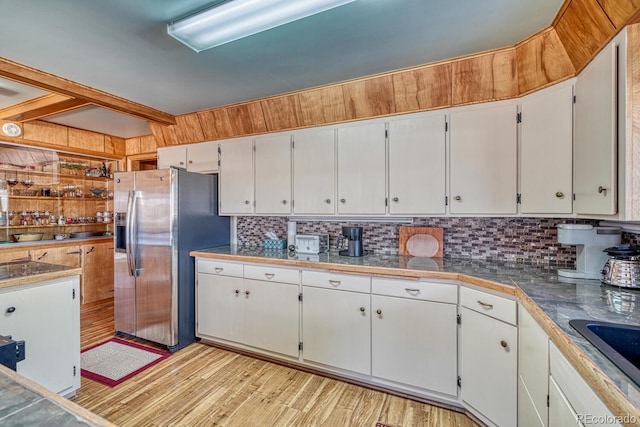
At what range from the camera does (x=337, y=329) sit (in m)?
2.37

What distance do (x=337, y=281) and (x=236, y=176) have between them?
5.39 ft

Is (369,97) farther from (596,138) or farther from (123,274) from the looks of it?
(123,274)

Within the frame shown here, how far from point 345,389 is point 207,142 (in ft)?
9.34

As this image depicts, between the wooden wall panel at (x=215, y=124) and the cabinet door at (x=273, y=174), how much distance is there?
1.40ft

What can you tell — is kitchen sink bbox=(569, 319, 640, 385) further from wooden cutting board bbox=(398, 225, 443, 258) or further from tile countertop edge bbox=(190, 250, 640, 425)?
wooden cutting board bbox=(398, 225, 443, 258)

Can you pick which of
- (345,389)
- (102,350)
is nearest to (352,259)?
(345,389)

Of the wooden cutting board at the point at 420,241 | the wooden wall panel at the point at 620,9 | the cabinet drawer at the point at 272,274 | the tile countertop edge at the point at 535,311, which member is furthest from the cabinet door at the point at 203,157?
the wooden wall panel at the point at 620,9

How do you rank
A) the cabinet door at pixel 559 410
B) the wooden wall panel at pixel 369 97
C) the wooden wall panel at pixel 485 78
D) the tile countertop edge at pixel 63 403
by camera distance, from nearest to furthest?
the tile countertop edge at pixel 63 403 → the cabinet door at pixel 559 410 → the wooden wall panel at pixel 485 78 → the wooden wall panel at pixel 369 97

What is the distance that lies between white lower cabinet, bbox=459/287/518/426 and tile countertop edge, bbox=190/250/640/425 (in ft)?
0.28

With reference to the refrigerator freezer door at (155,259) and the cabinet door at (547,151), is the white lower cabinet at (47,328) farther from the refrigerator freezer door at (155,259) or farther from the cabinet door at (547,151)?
the cabinet door at (547,151)

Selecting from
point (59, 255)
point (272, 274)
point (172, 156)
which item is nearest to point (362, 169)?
point (272, 274)

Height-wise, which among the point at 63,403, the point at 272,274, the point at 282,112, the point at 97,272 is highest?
the point at 282,112

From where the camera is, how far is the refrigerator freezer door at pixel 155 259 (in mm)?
2875

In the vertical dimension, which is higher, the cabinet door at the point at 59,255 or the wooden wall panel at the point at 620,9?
the wooden wall panel at the point at 620,9
